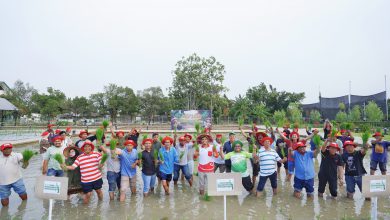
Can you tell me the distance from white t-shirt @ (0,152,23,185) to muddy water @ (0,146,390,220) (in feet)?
2.05

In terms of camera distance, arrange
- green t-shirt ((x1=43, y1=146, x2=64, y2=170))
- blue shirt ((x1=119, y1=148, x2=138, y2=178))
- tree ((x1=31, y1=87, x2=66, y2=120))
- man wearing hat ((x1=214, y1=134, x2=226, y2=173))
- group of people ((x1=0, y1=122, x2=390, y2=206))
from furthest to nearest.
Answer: tree ((x1=31, y1=87, x2=66, y2=120)), man wearing hat ((x1=214, y1=134, x2=226, y2=173)), blue shirt ((x1=119, y1=148, x2=138, y2=178)), green t-shirt ((x1=43, y1=146, x2=64, y2=170)), group of people ((x1=0, y1=122, x2=390, y2=206))

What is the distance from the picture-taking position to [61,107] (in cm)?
5150

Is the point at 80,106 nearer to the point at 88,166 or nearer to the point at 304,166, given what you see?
the point at 88,166

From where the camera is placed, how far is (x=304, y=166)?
6543 mm

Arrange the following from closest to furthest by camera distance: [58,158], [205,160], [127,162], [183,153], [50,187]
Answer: [50,187]
[58,158]
[127,162]
[205,160]
[183,153]

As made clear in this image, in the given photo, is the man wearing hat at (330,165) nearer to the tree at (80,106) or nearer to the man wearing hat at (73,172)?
the man wearing hat at (73,172)

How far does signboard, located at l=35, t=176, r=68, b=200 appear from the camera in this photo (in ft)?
14.8

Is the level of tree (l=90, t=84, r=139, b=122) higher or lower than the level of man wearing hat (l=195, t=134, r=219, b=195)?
higher

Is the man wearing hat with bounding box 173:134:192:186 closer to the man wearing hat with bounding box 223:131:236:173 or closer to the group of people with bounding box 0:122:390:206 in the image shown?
the group of people with bounding box 0:122:390:206

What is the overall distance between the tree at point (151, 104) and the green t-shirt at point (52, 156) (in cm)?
4609

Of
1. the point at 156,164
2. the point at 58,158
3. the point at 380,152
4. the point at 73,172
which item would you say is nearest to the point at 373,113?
the point at 380,152

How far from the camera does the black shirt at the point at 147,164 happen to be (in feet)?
21.9

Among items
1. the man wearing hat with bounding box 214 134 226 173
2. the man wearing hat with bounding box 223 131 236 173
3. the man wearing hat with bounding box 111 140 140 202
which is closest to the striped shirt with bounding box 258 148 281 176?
the man wearing hat with bounding box 223 131 236 173

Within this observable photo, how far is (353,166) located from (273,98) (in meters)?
51.1
